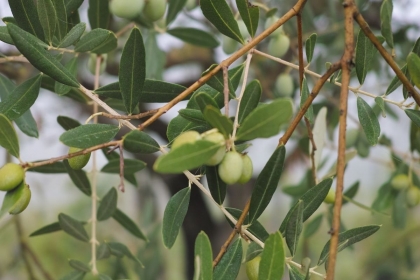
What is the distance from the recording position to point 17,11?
1.62 feet

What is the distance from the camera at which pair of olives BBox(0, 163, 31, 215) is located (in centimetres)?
38

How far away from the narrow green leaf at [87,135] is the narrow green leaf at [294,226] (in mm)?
163

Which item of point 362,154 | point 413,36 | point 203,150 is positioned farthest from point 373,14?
point 203,150

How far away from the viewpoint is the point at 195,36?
86cm

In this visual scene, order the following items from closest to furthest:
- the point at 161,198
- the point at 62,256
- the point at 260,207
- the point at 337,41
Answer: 1. the point at 260,207
2. the point at 337,41
3. the point at 62,256
4. the point at 161,198

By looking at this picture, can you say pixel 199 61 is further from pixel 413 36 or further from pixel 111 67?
pixel 413 36

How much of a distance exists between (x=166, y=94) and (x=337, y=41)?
0.84m

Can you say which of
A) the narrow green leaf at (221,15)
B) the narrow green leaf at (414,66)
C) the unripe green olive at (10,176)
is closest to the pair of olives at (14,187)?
the unripe green olive at (10,176)

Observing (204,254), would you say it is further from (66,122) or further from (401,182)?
(401,182)

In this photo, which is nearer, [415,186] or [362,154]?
[415,186]

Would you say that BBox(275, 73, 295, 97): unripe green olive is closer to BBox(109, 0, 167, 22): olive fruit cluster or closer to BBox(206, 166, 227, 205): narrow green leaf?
BBox(109, 0, 167, 22): olive fruit cluster

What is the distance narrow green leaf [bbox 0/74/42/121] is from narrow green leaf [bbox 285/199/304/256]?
0.29 metres

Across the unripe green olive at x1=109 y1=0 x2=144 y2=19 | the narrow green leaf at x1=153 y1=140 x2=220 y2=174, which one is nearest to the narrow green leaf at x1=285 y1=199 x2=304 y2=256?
the narrow green leaf at x1=153 y1=140 x2=220 y2=174

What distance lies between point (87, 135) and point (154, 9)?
1.02ft
